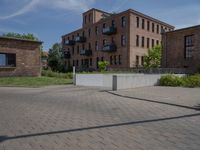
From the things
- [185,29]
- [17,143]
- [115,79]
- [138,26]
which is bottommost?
[17,143]

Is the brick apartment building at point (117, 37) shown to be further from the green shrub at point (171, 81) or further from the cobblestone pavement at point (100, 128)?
the cobblestone pavement at point (100, 128)

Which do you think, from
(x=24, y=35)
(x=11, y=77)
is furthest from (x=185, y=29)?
(x=24, y=35)

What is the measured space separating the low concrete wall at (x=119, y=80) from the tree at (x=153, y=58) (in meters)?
18.1

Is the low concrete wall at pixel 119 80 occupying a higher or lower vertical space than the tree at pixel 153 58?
lower

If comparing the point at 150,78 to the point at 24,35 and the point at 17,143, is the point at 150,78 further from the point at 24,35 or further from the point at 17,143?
the point at 24,35

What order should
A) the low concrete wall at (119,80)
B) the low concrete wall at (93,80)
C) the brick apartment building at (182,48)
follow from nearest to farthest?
the low concrete wall at (119,80), the low concrete wall at (93,80), the brick apartment building at (182,48)

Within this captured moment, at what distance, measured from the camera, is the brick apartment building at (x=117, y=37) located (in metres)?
37.9

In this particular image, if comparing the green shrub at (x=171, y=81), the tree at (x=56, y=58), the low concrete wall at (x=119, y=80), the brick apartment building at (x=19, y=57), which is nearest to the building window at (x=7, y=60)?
the brick apartment building at (x=19, y=57)

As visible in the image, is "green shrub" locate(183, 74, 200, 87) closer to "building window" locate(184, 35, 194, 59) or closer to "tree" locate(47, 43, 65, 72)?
"building window" locate(184, 35, 194, 59)

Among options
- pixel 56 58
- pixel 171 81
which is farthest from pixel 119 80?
pixel 56 58

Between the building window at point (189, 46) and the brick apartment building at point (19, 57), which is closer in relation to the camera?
the brick apartment building at point (19, 57)

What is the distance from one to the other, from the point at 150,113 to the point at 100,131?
2675mm

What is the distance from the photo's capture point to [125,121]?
6.34 meters

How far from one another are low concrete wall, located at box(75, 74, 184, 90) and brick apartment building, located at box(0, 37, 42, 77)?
23.5 feet
